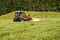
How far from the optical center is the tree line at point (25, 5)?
5453cm

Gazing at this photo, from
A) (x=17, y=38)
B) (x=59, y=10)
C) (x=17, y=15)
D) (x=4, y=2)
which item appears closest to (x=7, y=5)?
(x=4, y=2)

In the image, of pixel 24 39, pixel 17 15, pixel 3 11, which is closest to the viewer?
pixel 24 39

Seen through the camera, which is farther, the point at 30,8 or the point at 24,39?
the point at 30,8

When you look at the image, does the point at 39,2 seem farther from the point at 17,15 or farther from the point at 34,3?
the point at 17,15

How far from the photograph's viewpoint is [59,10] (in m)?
57.2

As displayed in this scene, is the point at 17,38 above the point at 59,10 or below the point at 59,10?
above

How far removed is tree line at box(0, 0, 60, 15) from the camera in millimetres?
54531

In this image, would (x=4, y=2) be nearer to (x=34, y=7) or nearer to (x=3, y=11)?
(x=3, y=11)

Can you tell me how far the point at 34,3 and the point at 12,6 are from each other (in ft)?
17.7

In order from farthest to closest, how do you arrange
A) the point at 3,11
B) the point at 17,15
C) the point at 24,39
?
the point at 3,11 → the point at 17,15 → the point at 24,39

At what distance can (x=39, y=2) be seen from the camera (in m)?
56.5

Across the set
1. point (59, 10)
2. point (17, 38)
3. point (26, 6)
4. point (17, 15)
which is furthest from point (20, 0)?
point (17, 38)

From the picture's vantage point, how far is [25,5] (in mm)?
55094

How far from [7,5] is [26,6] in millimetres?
4561
